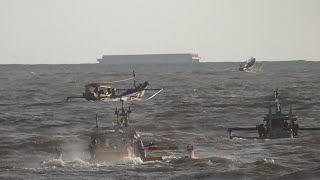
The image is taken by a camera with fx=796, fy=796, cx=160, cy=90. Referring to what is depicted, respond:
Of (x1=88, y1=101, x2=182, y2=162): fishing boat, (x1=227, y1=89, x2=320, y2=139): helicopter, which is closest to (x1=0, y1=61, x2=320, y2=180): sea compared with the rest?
(x1=88, y1=101, x2=182, y2=162): fishing boat

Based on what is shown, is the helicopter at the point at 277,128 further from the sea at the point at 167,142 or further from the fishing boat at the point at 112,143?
the fishing boat at the point at 112,143

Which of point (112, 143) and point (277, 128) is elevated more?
point (277, 128)

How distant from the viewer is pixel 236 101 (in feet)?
310

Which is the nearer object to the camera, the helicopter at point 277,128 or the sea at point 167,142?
the sea at point 167,142

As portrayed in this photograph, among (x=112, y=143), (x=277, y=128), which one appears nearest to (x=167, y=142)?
(x=277, y=128)

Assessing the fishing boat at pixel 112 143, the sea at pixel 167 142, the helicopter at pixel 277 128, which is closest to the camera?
the sea at pixel 167 142

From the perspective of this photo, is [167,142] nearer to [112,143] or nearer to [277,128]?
[277,128]

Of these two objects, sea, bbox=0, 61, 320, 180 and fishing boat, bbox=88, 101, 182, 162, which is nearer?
sea, bbox=0, 61, 320, 180

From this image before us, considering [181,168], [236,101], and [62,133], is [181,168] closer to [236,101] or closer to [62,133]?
[62,133]

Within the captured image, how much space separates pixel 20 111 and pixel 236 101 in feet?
88.0

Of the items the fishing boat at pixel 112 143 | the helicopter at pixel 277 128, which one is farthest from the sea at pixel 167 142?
the helicopter at pixel 277 128

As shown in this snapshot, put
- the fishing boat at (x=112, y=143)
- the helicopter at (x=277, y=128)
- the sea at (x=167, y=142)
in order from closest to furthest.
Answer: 1. the sea at (x=167, y=142)
2. the fishing boat at (x=112, y=143)
3. the helicopter at (x=277, y=128)

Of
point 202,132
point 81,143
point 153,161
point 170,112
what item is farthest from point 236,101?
point 153,161

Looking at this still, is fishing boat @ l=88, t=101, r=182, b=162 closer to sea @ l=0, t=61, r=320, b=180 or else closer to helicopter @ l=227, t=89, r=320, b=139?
Result: sea @ l=0, t=61, r=320, b=180
